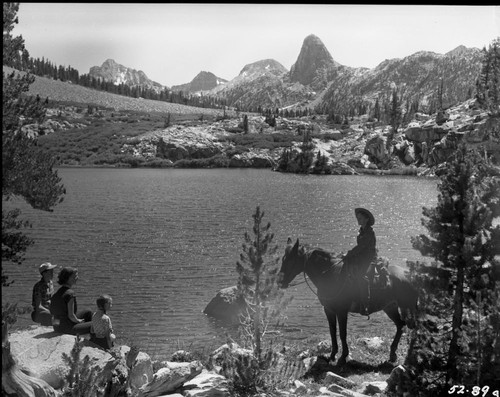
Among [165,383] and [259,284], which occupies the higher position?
[259,284]

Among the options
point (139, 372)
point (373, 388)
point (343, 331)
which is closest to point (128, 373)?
point (139, 372)

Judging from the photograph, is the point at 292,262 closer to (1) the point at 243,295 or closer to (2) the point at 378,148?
(1) the point at 243,295

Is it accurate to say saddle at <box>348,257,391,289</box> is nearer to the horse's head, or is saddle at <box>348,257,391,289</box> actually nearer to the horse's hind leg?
the horse's hind leg

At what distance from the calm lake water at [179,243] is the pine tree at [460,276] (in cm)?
648

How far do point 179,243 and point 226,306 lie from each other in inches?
742

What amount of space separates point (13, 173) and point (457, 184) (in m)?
7.95

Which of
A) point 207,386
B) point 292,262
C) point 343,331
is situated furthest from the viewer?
point 343,331

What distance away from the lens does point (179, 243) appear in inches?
1640

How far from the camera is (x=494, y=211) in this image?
30.4ft

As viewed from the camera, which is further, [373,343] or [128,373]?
[373,343]

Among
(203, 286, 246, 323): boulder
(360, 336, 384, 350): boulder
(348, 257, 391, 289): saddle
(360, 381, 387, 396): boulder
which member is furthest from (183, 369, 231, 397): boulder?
(203, 286, 246, 323): boulder

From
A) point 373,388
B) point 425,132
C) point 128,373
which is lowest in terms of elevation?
point 373,388

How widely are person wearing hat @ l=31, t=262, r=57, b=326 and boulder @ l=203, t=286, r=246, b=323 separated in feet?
35.4

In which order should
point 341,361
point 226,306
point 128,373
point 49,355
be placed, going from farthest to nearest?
point 226,306, point 341,361, point 128,373, point 49,355
